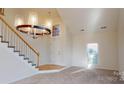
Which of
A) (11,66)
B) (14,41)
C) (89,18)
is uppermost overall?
(89,18)

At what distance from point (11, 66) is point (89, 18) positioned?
15.8 feet

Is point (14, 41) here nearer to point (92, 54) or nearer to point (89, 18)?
point (89, 18)

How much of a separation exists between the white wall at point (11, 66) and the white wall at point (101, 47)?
13.7 ft

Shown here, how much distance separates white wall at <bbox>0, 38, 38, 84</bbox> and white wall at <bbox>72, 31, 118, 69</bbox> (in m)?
4.16

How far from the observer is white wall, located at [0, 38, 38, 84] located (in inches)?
163

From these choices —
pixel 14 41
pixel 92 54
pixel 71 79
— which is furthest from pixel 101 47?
pixel 14 41

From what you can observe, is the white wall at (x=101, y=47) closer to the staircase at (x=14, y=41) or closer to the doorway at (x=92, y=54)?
the doorway at (x=92, y=54)

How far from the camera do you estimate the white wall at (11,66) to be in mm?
4148

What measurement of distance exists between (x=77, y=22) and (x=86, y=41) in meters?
1.56

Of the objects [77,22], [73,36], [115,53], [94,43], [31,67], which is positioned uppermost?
[77,22]

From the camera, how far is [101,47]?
746 centimetres
